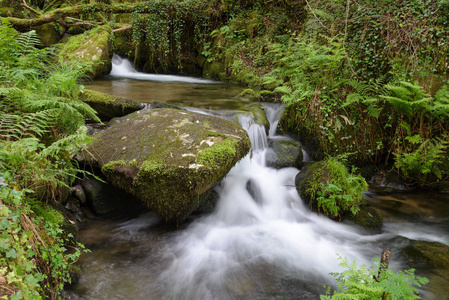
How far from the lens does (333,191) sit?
4844 millimetres

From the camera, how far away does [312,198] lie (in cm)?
505

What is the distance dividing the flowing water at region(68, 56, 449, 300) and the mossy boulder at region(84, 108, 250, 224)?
54cm

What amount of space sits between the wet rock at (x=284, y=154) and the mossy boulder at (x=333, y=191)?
2.58ft

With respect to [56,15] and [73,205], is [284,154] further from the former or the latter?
[56,15]

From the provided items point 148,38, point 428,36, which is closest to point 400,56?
point 428,36

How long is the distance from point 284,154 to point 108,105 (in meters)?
3.94

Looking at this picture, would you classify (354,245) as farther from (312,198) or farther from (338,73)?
(338,73)

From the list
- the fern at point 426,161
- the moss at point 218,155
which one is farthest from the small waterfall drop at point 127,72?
the fern at point 426,161

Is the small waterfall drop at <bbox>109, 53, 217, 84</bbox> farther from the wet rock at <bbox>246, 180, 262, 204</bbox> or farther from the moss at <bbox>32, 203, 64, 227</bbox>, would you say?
the moss at <bbox>32, 203, 64, 227</bbox>

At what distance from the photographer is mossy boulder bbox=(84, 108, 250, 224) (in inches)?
152

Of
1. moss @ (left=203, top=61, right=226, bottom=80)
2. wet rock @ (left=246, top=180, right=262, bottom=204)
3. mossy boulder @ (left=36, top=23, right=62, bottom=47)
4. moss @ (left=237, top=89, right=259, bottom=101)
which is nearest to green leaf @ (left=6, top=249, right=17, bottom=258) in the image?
wet rock @ (left=246, top=180, right=262, bottom=204)

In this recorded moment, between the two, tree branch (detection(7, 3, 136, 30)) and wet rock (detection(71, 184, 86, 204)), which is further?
tree branch (detection(7, 3, 136, 30))

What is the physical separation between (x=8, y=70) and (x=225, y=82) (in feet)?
26.5

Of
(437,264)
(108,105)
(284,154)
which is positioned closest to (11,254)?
(108,105)
